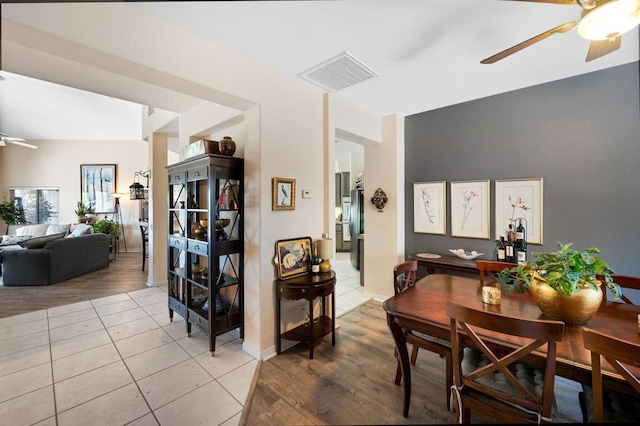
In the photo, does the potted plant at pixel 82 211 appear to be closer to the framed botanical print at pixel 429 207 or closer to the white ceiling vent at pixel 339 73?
the white ceiling vent at pixel 339 73

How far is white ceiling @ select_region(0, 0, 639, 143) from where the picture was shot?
164 centimetres

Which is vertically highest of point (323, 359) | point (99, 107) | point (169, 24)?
point (99, 107)

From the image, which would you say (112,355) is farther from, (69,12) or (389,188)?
(389,188)

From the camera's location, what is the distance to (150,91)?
9.49 ft

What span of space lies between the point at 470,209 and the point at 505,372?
250 centimetres

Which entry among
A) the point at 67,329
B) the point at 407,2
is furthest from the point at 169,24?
the point at 67,329

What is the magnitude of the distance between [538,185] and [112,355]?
191 inches

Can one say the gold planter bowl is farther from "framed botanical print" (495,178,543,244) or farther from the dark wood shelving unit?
the dark wood shelving unit

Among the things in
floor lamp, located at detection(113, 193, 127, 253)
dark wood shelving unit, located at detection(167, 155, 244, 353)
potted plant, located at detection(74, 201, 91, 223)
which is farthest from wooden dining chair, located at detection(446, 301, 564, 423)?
potted plant, located at detection(74, 201, 91, 223)

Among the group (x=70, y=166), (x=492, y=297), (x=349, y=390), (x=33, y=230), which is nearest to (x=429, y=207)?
(x=492, y=297)

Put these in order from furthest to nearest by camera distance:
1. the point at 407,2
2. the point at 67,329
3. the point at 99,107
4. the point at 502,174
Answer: the point at 99,107 < the point at 502,174 < the point at 67,329 < the point at 407,2

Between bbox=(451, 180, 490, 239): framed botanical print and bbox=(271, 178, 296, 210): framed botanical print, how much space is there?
2.29 metres

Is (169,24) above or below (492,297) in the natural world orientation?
above

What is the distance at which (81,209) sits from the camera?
7.25m
